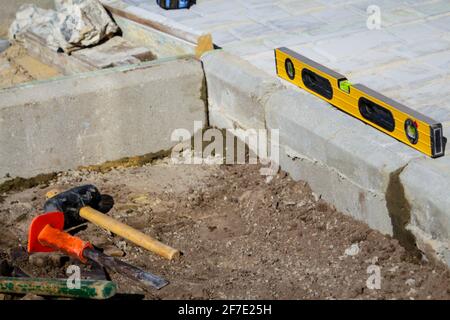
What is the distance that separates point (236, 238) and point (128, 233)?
2.28 feet

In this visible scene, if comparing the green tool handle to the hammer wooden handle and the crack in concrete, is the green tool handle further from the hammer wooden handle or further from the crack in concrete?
the crack in concrete

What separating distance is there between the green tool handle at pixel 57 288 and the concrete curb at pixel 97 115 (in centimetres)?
174

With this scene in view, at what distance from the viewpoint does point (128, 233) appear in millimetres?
5910

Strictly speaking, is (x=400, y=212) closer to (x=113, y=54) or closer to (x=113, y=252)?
(x=113, y=252)

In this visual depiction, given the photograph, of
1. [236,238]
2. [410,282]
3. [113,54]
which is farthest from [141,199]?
[410,282]

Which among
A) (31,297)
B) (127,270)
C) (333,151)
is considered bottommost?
(127,270)

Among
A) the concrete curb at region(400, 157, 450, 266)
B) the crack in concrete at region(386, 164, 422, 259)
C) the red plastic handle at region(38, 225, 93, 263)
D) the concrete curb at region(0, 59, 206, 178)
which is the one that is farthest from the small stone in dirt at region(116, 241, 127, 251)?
the concrete curb at region(400, 157, 450, 266)

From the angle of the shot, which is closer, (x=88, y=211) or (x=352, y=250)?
(x=352, y=250)

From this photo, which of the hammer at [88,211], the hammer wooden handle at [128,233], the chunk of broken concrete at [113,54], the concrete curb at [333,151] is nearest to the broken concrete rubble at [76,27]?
the chunk of broken concrete at [113,54]

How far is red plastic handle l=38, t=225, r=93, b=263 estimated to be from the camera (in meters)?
5.68

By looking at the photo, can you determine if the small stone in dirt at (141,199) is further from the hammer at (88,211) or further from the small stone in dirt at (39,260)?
the small stone in dirt at (39,260)

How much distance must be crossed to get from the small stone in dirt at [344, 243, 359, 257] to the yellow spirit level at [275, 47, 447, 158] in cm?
71
